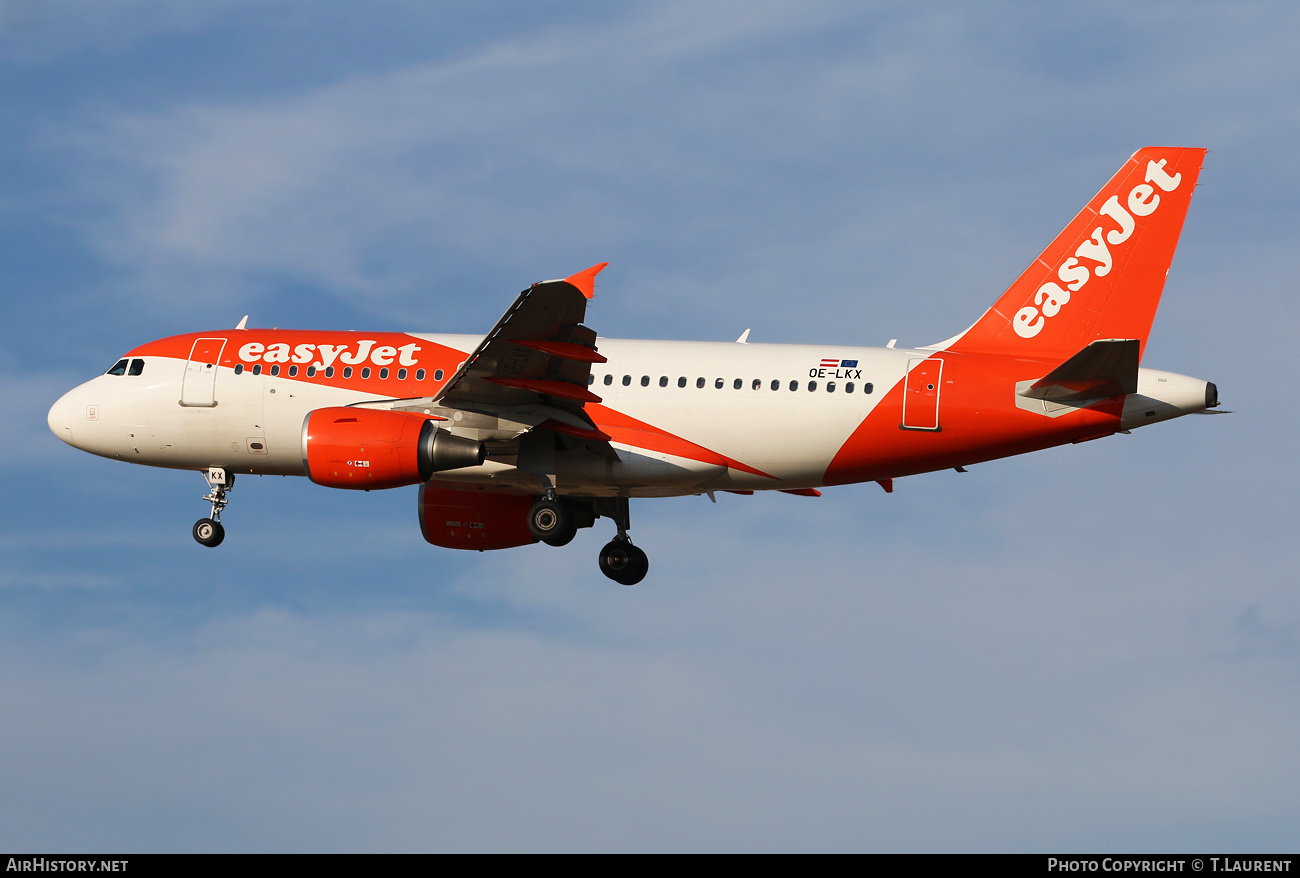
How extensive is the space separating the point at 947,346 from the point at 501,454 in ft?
38.5

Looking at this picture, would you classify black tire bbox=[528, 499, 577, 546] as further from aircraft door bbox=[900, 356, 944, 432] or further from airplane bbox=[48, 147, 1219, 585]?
aircraft door bbox=[900, 356, 944, 432]

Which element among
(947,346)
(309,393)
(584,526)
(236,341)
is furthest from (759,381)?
(236,341)

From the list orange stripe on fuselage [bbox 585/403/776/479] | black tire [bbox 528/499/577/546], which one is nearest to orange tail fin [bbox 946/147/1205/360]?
orange stripe on fuselage [bbox 585/403/776/479]

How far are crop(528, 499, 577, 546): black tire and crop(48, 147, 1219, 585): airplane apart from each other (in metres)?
0.05

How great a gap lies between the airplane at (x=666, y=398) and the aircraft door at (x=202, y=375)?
0.17 feet

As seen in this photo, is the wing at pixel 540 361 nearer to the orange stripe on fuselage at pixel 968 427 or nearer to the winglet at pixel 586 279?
the winglet at pixel 586 279

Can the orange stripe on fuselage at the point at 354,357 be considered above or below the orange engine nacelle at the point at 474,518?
above

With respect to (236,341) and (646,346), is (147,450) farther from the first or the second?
(646,346)

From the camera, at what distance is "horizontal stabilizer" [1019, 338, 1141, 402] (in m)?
35.6

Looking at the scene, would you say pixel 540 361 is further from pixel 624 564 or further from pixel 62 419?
pixel 62 419

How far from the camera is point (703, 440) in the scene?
39094mm

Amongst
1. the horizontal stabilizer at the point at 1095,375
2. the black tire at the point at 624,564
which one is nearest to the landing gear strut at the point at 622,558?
the black tire at the point at 624,564

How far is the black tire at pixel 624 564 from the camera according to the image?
1697 inches
